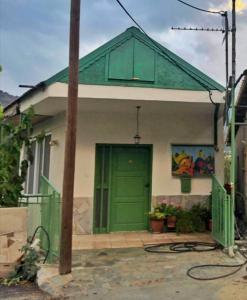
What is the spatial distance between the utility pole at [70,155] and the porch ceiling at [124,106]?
1.99 meters

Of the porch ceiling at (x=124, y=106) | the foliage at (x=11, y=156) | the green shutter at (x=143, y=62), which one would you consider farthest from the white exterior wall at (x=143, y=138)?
the foliage at (x=11, y=156)

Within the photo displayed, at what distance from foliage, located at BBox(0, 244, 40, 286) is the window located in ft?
11.2

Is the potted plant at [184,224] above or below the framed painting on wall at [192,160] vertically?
below

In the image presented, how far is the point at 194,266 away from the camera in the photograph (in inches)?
200

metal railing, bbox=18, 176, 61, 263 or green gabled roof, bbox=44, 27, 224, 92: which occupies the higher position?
green gabled roof, bbox=44, 27, 224, 92

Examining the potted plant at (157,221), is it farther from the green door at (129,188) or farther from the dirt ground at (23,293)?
the dirt ground at (23,293)

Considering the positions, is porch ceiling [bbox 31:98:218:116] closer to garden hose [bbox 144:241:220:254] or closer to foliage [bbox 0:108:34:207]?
foliage [bbox 0:108:34:207]

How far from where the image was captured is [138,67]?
695cm

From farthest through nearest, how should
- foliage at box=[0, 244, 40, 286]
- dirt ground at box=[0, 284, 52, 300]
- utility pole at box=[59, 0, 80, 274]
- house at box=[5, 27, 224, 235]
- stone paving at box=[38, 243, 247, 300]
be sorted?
1. house at box=[5, 27, 224, 235]
2. foliage at box=[0, 244, 40, 286]
3. utility pole at box=[59, 0, 80, 274]
4. dirt ground at box=[0, 284, 52, 300]
5. stone paving at box=[38, 243, 247, 300]

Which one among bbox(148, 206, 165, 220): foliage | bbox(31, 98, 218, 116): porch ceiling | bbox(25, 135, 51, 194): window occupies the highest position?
bbox(31, 98, 218, 116): porch ceiling

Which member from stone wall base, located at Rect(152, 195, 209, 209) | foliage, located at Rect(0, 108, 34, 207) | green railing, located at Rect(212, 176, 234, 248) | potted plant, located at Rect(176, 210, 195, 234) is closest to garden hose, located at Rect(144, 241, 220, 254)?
green railing, located at Rect(212, 176, 234, 248)

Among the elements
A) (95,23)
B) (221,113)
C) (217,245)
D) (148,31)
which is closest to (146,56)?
(148,31)

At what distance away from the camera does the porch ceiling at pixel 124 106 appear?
6.86m

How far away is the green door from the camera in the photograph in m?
7.71
